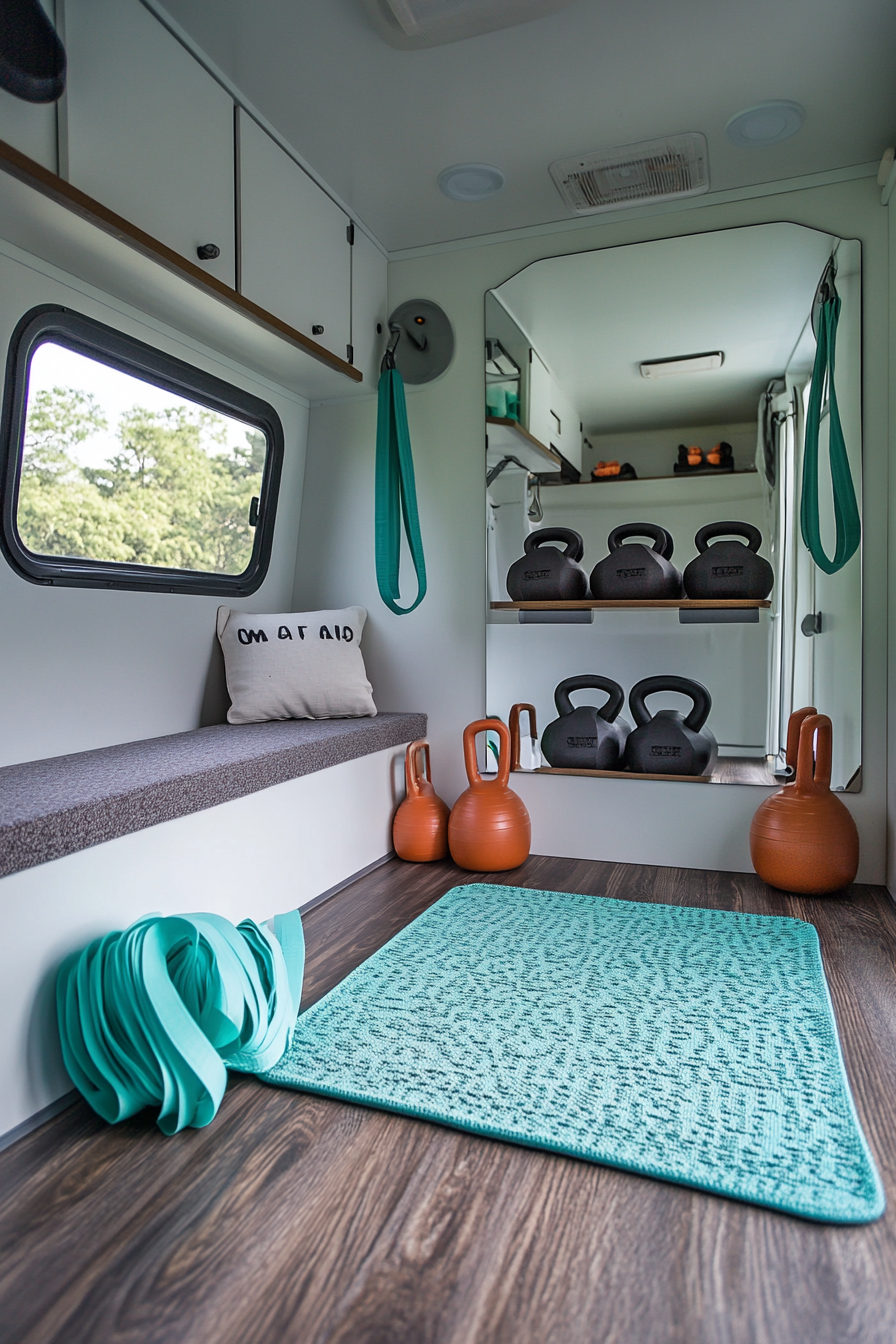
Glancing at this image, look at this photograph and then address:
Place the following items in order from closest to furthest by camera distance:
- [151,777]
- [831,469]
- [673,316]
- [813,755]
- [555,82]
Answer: [151,777] < [555,82] < [813,755] < [831,469] < [673,316]

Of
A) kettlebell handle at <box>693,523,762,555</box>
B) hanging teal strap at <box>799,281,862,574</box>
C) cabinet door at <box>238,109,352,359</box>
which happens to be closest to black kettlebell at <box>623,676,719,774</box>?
kettlebell handle at <box>693,523,762,555</box>

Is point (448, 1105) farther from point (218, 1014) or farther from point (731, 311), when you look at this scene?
point (731, 311)

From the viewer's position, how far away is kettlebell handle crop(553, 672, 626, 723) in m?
2.98

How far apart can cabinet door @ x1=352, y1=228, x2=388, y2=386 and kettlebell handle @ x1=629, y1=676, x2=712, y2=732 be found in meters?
1.57

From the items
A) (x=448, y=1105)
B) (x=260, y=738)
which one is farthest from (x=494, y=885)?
(x=448, y=1105)

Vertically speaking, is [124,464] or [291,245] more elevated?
[291,245]

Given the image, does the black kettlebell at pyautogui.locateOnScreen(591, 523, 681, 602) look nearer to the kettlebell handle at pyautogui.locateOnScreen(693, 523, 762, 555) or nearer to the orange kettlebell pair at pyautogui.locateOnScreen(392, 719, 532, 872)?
the kettlebell handle at pyautogui.locateOnScreen(693, 523, 762, 555)

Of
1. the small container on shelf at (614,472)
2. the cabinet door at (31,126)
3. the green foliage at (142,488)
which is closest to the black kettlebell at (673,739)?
the small container on shelf at (614,472)

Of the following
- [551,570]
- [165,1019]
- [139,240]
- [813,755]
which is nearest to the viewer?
[165,1019]

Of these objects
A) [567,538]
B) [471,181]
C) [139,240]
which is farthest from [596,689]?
[139,240]

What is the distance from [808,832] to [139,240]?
7.81ft

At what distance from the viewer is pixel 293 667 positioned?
9.57ft

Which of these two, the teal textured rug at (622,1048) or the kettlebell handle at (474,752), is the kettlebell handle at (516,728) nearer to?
the kettlebell handle at (474,752)

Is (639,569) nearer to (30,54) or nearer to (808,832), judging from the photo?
(808,832)
